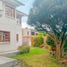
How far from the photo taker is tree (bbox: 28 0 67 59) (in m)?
17.3

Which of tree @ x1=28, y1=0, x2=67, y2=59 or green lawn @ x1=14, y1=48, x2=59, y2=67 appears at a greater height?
tree @ x1=28, y1=0, x2=67, y2=59

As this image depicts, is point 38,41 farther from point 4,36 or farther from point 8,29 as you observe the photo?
point 8,29

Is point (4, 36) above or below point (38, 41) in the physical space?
above

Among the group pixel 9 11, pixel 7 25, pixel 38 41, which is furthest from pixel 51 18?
pixel 38 41

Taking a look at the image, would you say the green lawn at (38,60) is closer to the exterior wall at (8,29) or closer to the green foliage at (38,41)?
the exterior wall at (8,29)

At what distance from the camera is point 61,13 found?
1739cm

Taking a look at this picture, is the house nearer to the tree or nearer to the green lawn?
the green lawn

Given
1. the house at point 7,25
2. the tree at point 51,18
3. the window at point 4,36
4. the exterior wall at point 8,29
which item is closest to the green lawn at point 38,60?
the tree at point 51,18

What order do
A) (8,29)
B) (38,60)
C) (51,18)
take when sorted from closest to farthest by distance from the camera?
1. (51,18)
2. (38,60)
3. (8,29)

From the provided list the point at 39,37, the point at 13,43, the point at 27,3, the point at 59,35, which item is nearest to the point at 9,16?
the point at 13,43

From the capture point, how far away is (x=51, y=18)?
18281 millimetres

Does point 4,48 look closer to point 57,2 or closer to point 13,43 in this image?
point 13,43

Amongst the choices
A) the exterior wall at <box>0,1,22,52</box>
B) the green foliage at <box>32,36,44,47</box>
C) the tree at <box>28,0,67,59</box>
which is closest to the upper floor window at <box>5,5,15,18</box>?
the exterior wall at <box>0,1,22,52</box>

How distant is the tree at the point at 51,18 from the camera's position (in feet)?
56.7
